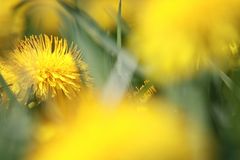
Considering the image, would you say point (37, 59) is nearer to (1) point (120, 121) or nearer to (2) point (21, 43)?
(2) point (21, 43)

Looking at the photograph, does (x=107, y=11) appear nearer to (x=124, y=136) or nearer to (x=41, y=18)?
(x=41, y=18)

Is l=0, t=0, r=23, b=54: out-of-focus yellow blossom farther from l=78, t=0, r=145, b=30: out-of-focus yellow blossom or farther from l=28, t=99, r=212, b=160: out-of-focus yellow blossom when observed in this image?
l=28, t=99, r=212, b=160: out-of-focus yellow blossom

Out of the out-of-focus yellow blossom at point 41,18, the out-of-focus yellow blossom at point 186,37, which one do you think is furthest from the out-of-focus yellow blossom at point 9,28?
the out-of-focus yellow blossom at point 186,37

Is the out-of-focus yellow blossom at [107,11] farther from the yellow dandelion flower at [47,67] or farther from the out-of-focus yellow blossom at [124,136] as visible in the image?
the out-of-focus yellow blossom at [124,136]

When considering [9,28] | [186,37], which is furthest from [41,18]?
[186,37]

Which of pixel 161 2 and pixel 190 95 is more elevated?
pixel 161 2

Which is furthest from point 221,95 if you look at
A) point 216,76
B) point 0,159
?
point 0,159
